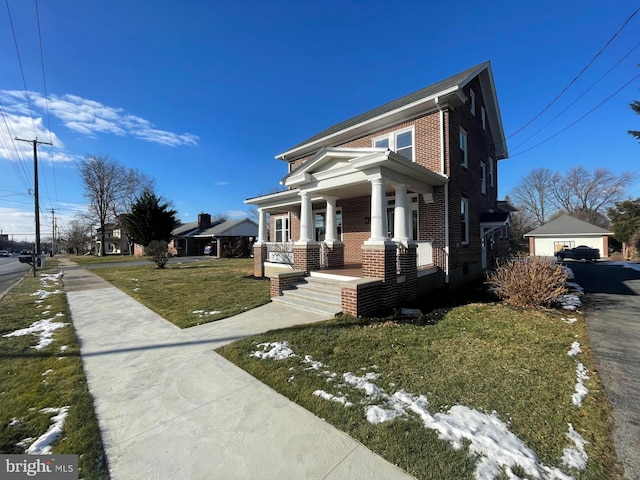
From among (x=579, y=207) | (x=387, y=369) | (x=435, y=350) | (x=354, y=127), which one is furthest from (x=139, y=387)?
(x=579, y=207)

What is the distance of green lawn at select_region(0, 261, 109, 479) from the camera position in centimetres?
241

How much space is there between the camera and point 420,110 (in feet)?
32.3

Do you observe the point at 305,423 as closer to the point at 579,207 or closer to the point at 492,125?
the point at 492,125

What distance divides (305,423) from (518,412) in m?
2.08

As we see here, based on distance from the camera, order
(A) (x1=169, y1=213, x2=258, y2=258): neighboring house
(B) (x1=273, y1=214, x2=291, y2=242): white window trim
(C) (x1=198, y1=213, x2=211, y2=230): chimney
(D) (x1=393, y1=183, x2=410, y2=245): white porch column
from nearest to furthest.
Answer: (D) (x1=393, y1=183, x2=410, y2=245): white porch column, (B) (x1=273, y1=214, x2=291, y2=242): white window trim, (A) (x1=169, y1=213, x2=258, y2=258): neighboring house, (C) (x1=198, y1=213, x2=211, y2=230): chimney

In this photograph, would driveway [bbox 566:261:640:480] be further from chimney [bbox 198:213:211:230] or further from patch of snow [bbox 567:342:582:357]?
chimney [bbox 198:213:211:230]

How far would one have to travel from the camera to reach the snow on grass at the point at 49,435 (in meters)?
2.38

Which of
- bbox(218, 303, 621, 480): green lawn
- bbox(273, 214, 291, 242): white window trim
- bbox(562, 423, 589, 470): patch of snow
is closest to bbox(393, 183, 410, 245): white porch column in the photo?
bbox(218, 303, 621, 480): green lawn

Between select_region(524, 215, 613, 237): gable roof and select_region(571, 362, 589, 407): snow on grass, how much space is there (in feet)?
102

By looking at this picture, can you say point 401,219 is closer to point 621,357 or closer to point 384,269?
point 384,269

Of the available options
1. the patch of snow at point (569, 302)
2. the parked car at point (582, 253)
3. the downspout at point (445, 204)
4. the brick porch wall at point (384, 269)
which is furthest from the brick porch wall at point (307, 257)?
the parked car at point (582, 253)

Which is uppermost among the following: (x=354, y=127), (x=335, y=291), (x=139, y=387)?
(x=354, y=127)

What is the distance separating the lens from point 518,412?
276 cm

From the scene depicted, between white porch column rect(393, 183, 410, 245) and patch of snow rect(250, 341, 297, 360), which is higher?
white porch column rect(393, 183, 410, 245)
